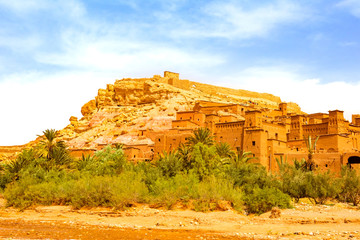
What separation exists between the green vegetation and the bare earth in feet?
2.50

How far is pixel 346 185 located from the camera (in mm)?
27562

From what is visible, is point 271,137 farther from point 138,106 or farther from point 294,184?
point 138,106

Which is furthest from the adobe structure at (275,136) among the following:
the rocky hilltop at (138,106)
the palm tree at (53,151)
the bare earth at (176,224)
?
the bare earth at (176,224)

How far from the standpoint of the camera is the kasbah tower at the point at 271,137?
3612 cm

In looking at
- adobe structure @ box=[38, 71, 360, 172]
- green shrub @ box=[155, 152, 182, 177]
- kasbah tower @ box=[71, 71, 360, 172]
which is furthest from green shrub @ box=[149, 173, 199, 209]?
adobe structure @ box=[38, 71, 360, 172]

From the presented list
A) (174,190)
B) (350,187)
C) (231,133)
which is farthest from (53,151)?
(350,187)

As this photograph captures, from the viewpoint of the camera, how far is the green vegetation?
78.0ft

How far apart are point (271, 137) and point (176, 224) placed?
21.4m

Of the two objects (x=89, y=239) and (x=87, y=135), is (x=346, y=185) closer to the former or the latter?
(x=89, y=239)

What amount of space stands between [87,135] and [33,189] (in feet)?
106

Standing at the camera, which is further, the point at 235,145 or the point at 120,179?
the point at 235,145

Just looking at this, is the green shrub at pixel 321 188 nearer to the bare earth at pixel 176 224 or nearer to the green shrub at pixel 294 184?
the green shrub at pixel 294 184

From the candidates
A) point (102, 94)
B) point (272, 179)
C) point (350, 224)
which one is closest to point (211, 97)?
point (102, 94)

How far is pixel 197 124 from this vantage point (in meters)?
46.8
